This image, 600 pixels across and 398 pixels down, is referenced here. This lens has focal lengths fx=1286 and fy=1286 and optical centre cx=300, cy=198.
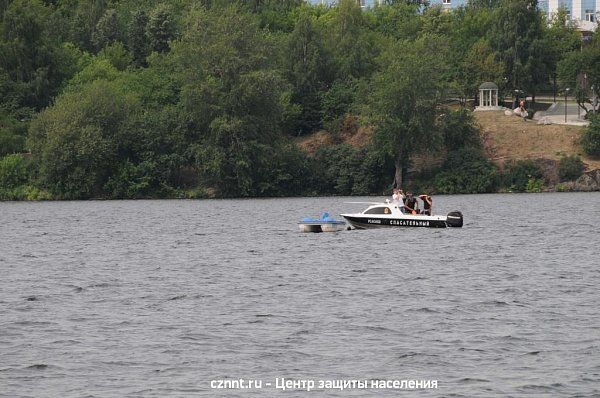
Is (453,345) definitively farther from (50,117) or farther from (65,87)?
(65,87)

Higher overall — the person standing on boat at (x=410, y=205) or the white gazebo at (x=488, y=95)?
the white gazebo at (x=488, y=95)

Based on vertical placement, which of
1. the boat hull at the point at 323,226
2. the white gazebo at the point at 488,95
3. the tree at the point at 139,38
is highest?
the tree at the point at 139,38

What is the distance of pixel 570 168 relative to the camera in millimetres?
113625

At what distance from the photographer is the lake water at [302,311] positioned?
28.5 m

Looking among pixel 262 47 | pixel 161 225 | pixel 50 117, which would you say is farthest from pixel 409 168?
pixel 161 225

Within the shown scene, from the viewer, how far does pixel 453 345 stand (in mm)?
31609

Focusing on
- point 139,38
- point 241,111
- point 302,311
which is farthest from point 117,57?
point 302,311

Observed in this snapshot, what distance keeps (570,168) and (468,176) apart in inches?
361

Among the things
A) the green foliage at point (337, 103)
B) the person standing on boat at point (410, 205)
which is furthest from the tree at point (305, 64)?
the person standing on boat at point (410, 205)

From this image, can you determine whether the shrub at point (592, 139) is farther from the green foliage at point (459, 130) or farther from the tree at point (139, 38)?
the tree at point (139, 38)

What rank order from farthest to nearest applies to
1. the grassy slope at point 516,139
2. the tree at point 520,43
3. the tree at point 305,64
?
the tree at point 520,43, the tree at point 305,64, the grassy slope at point 516,139

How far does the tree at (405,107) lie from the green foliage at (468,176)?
3.34 m

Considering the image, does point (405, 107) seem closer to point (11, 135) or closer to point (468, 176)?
point (468, 176)

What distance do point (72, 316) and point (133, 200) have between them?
81.3 metres
